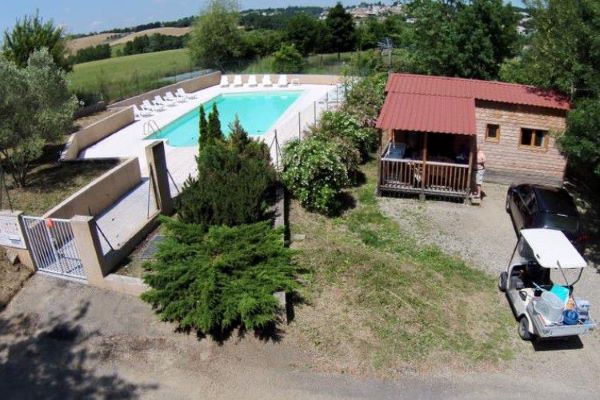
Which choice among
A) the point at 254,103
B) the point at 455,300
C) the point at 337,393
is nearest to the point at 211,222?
the point at 337,393

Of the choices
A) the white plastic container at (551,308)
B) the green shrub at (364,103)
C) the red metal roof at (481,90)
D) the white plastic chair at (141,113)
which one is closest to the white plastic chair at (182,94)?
the white plastic chair at (141,113)

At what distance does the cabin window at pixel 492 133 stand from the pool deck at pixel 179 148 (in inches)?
250

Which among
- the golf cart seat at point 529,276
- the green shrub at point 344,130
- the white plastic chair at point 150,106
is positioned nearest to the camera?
the golf cart seat at point 529,276

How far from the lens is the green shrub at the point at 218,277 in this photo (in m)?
8.52

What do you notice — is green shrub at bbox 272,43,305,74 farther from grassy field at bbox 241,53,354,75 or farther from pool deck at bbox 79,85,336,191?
pool deck at bbox 79,85,336,191

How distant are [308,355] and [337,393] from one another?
985 mm

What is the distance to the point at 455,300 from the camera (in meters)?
10.4

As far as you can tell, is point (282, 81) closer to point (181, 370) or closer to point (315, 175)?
point (315, 175)

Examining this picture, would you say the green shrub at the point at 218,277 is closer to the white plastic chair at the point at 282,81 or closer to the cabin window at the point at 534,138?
the cabin window at the point at 534,138

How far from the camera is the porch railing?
49.1ft

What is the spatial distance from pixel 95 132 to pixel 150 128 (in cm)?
283

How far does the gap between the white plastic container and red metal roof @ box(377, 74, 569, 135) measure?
248 inches

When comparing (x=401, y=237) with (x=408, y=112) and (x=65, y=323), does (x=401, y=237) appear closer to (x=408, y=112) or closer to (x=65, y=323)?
(x=408, y=112)

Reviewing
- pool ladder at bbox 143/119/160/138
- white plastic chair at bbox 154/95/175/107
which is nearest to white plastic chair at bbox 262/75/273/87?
white plastic chair at bbox 154/95/175/107
